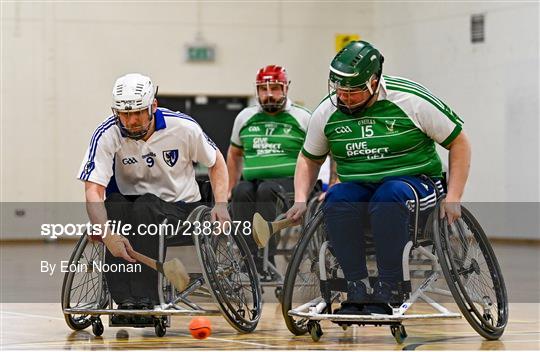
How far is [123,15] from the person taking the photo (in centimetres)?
1427

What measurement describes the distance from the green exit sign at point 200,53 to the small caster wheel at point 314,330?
9739mm

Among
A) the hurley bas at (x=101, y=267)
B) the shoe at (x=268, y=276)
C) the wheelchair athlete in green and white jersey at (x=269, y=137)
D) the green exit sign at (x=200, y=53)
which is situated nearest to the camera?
the hurley bas at (x=101, y=267)

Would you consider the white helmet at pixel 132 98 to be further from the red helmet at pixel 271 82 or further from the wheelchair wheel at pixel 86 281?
the red helmet at pixel 271 82

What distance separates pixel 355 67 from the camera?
5016 mm

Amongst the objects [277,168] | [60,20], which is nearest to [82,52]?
[60,20]

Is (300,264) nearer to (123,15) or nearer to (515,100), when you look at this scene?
(515,100)

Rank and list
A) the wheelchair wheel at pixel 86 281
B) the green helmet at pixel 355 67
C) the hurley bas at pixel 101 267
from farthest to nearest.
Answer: the wheelchair wheel at pixel 86 281
the hurley bas at pixel 101 267
the green helmet at pixel 355 67

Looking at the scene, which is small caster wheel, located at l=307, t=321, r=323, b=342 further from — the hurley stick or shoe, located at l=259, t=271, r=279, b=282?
shoe, located at l=259, t=271, r=279, b=282

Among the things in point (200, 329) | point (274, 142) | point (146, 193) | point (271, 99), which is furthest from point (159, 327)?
point (271, 99)

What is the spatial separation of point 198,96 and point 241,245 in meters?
9.27

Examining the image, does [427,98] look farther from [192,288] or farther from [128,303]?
[128,303]

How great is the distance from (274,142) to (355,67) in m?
3.07

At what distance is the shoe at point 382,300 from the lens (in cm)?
490

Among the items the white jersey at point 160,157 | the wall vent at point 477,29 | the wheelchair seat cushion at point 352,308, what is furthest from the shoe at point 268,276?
the wall vent at point 477,29
